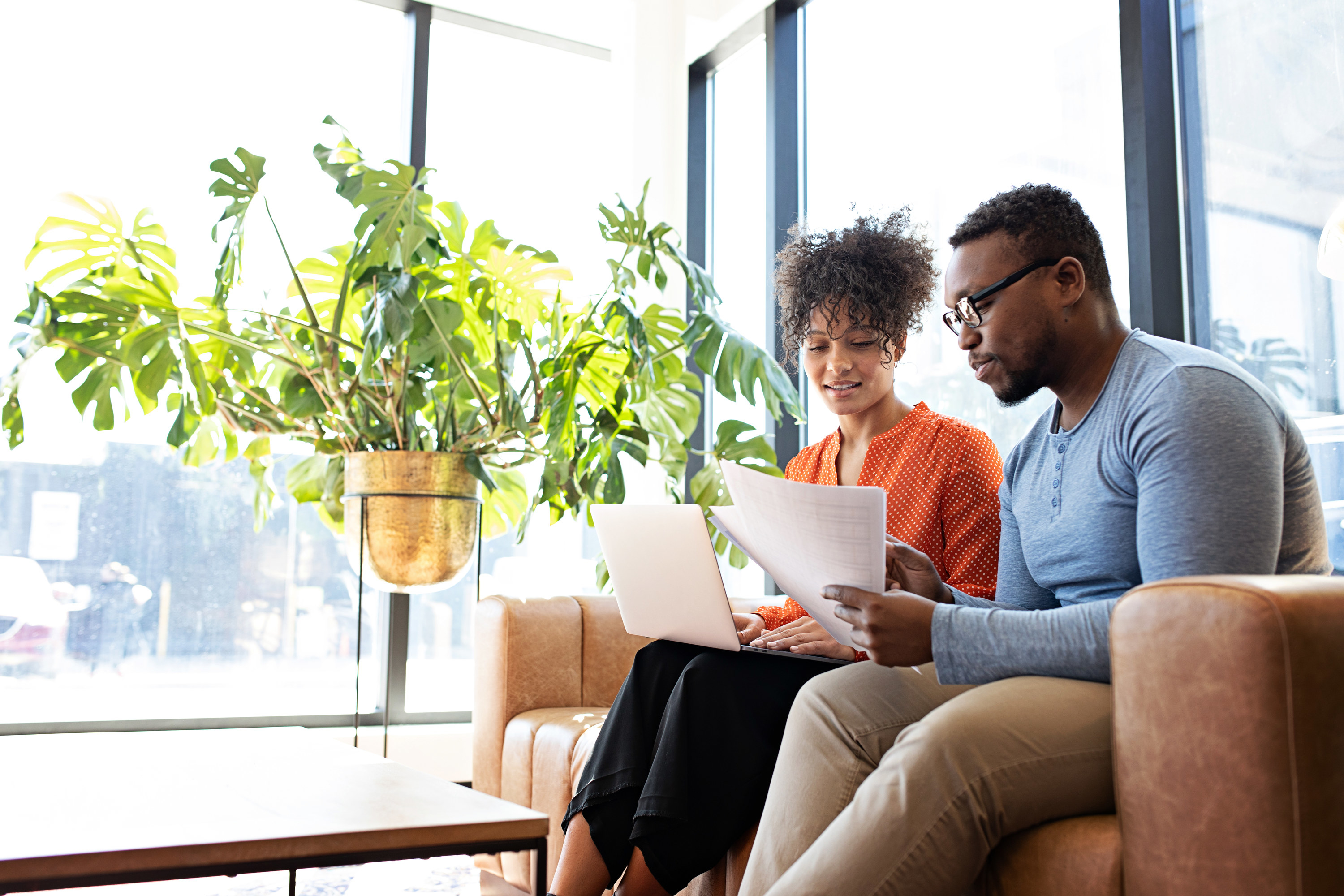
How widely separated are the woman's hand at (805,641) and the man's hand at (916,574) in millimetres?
146

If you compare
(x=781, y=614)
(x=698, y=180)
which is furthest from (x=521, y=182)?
(x=781, y=614)

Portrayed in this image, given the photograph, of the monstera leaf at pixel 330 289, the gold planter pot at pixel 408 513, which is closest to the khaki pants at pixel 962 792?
the gold planter pot at pixel 408 513

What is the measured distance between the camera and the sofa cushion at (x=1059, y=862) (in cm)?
95

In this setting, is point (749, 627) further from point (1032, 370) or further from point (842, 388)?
point (1032, 370)

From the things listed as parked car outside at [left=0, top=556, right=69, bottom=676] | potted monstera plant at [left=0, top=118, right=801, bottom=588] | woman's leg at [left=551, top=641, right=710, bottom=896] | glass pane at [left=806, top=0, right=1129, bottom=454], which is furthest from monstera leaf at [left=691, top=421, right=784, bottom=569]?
parked car outside at [left=0, top=556, right=69, bottom=676]

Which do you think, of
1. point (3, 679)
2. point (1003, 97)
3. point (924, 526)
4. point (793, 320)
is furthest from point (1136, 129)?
point (3, 679)

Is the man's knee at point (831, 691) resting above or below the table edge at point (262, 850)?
above

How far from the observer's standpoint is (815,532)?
3.77ft

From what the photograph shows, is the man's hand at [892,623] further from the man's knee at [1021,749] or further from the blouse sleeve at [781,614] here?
the blouse sleeve at [781,614]

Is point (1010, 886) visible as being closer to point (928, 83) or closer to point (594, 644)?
point (594, 644)

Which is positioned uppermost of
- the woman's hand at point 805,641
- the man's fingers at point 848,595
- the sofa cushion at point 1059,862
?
the man's fingers at point 848,595

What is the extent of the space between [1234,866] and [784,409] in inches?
91.5

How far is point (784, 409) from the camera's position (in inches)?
124

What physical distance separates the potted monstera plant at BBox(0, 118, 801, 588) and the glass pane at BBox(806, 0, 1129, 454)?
1.56 ft
